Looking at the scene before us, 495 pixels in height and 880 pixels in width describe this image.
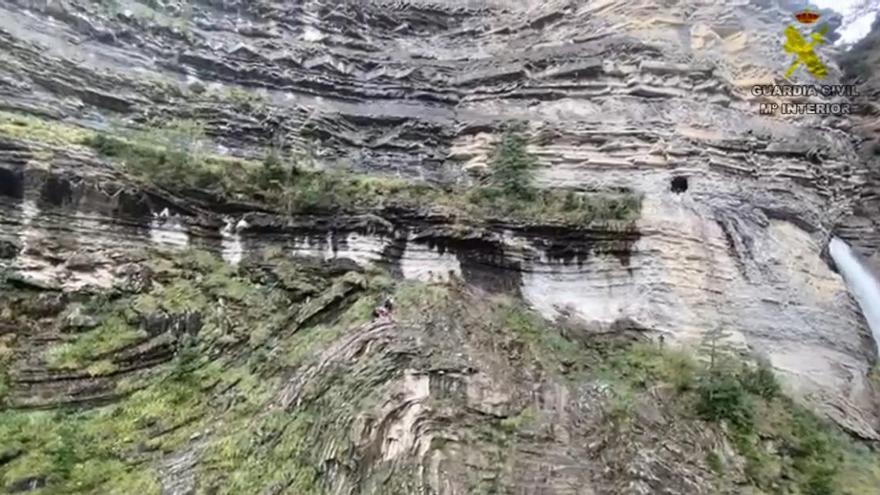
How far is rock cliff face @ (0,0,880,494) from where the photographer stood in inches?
359

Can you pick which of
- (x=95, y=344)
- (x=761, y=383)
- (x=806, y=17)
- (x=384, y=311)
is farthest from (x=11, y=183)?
(x=806, y=17)

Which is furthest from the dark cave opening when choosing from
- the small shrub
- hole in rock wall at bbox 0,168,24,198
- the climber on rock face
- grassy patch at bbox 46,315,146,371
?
hole in rock wall at bbox 0,168,24,198

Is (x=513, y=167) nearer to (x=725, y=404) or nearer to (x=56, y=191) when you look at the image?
(x=725, y=404)

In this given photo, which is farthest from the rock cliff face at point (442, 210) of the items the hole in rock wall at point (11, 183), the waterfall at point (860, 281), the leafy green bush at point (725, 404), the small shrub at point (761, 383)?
the waterfall at point (860, 281)

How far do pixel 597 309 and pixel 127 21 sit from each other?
1518 centimetres

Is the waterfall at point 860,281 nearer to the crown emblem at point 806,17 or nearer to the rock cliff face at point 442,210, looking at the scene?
the rock cliff face at point 442,210

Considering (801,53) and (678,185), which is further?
(801,53)

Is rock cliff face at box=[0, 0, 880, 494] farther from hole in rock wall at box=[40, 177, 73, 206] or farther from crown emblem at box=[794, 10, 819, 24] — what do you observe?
crown emblem at box=[794, 10, 819, 24]

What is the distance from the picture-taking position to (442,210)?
13625mm

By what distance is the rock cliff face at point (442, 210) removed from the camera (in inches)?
359

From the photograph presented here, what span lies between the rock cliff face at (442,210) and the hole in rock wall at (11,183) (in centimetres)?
4

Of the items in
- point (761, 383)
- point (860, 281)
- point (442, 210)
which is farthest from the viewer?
point (860, 281)

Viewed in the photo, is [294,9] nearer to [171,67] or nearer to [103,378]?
[171,67]

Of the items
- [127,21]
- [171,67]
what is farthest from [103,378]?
[127,21]
